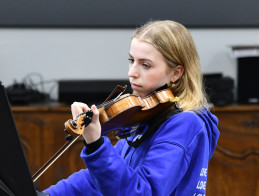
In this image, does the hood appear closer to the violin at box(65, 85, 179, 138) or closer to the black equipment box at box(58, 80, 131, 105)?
the violin at box(65, 85, 179, 138)

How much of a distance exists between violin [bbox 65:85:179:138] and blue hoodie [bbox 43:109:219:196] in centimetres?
6

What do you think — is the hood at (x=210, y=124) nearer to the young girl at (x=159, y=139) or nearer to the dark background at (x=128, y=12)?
the young girl at (x=159, y=139)

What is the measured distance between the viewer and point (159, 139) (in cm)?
129

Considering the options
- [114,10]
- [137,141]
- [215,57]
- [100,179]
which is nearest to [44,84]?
[114,10]

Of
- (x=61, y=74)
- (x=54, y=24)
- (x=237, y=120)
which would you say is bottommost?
(x=237, y=120)

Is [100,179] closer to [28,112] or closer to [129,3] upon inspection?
[28,112]

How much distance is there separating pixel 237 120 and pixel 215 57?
1.66 ft

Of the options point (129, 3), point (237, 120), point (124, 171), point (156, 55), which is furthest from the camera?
point (129, 3)

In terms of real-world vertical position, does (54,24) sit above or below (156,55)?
below

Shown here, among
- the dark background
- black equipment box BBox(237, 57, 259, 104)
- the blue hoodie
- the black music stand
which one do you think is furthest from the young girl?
the dark background

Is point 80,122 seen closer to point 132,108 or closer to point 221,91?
point 132,108

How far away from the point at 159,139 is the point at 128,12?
6.74 ft

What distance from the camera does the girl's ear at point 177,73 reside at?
4.70 feet

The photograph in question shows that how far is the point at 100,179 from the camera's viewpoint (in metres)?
1.19
